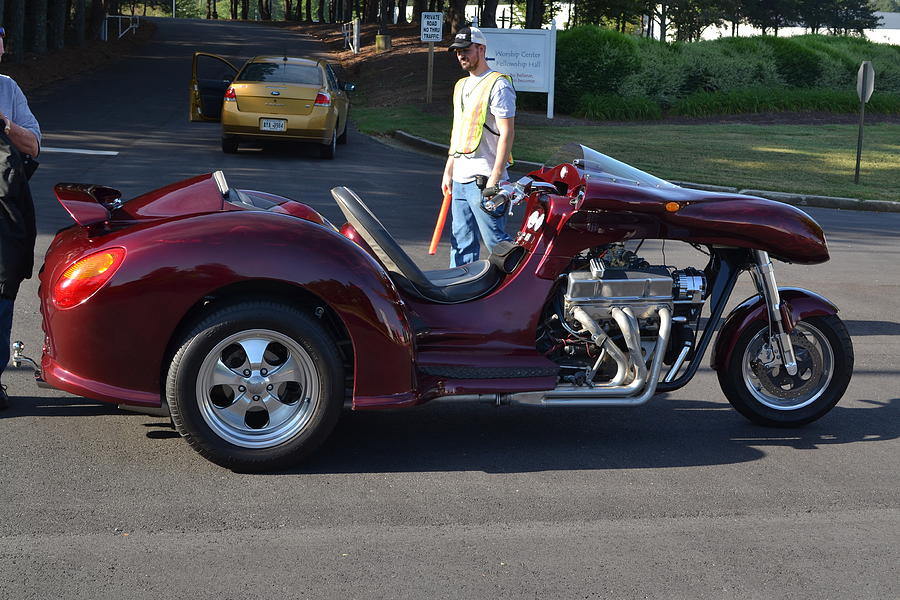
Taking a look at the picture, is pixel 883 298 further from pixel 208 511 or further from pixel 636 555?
pixel 208 511

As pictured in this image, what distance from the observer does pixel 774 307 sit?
207 inches

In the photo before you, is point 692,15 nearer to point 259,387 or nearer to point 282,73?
point 282,73

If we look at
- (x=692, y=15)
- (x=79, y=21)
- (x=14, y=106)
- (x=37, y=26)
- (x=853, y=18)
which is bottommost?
(x=14, y=106)

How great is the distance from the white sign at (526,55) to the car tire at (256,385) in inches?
797

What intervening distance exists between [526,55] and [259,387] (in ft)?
68.7

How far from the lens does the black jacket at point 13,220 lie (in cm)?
510

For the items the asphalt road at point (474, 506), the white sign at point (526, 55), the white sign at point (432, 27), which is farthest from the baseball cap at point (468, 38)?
the white sign at point (432, 27)

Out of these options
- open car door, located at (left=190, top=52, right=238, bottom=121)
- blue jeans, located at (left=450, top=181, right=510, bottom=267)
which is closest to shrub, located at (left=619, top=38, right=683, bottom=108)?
open car door, located at (left=190, top=52, right=238, bottom=121)

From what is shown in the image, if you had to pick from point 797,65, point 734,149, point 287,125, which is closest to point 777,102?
point 797,65

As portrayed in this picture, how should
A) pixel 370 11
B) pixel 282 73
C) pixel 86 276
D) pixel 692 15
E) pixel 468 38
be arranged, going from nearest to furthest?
1. pixel 86 276
2. pixel 468 38
3. pixel 282 73
4. pixel 692 15
5. pixel 370 11

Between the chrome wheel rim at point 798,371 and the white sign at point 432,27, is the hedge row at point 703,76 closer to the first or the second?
the white sign at point 432,27

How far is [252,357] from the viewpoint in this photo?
4.58 metres

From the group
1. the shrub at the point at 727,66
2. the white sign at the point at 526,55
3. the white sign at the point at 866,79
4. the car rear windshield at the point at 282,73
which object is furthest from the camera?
the shrub at the point at 727,66

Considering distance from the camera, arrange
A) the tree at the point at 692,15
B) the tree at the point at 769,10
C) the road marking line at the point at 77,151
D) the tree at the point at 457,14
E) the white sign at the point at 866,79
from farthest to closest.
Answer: the tree at the point at 769,10
the tree at the point at 692,15
the tree at the point at 457,14
the white sign at the point at 866,79
the road marking line at the point at 77,151
